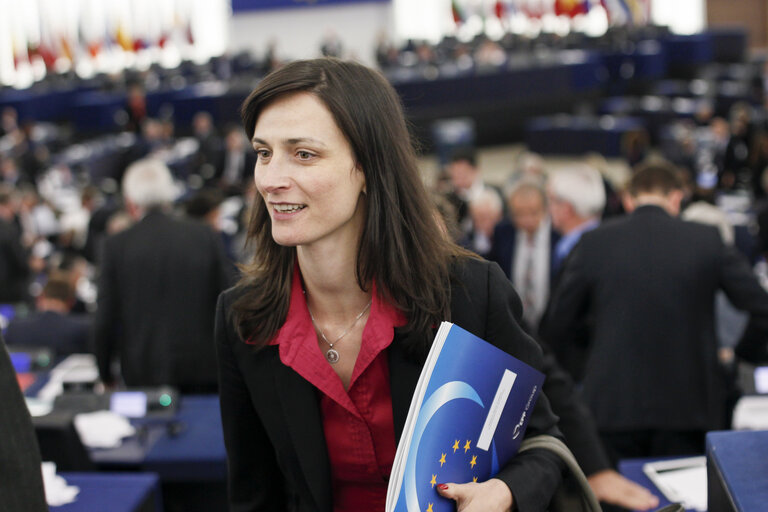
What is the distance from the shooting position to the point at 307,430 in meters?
1.38

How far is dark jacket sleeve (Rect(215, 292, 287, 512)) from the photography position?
145 centimetres

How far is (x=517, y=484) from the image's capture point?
1.32 meters

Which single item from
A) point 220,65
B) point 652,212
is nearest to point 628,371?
point 652,212

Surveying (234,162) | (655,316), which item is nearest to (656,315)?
(655,316)

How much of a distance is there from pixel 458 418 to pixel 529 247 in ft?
11.3

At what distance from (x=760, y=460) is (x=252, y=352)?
72cm

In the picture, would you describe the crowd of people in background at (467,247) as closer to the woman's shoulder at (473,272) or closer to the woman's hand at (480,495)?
the woman's shoulder at (473,272)

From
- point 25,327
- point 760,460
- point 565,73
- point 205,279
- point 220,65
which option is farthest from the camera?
point 220,65

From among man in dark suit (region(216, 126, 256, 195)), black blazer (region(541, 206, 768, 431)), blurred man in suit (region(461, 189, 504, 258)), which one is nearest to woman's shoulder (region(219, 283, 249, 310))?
black blazer (region(541, 206, 768, 431))

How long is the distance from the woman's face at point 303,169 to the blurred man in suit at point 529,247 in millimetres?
3226

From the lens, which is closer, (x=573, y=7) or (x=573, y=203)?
(x=573, y=203)

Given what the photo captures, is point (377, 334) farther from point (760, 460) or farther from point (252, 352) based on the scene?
point (760, 460)

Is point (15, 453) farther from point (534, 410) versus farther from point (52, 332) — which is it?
point (52, 332)

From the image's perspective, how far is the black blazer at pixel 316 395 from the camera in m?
1.37
